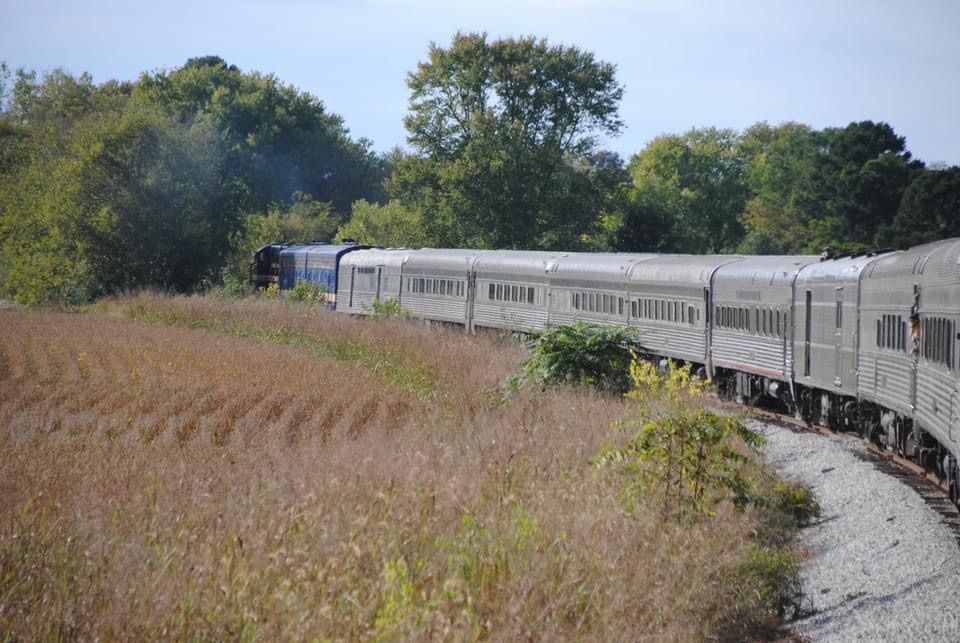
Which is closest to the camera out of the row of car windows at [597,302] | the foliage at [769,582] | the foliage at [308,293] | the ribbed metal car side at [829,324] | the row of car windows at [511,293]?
the foliage at [769,582]

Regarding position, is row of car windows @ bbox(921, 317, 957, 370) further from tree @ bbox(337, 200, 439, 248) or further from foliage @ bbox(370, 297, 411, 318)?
tree @ bbox(337, 200, 439, 248)

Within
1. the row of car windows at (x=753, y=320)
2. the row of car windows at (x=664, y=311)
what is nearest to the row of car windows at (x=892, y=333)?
the row of car windows at (x=753, y=320)

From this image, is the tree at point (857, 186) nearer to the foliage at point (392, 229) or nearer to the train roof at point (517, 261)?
the foliage at point (392, 229)

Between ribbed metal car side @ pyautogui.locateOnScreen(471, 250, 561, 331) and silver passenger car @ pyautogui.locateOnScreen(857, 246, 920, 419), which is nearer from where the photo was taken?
silver passenger car @ pyautogui.locateOnScreen(857, 246, 920, 419)

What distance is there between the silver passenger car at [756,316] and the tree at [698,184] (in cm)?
6370

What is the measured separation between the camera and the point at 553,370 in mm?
21031

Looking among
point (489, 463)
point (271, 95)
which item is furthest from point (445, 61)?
point (489, 463)

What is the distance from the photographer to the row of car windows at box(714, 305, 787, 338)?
22.2 meters

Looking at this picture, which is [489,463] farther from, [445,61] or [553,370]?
[445,61]

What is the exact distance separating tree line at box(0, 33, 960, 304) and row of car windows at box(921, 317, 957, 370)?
4066cm

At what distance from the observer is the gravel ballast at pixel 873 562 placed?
9125mm

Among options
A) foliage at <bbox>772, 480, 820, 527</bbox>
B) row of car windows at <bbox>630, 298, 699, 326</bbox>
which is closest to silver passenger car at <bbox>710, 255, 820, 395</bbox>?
row of car windows at <bbox>630, 298, 699, 326</bbox>

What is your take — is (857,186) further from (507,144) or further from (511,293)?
(511,293)

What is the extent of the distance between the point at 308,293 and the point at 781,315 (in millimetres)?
28119
